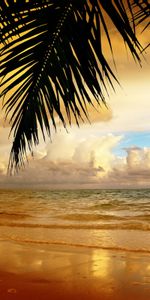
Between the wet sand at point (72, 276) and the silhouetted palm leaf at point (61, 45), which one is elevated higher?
the silhouetted palm leaf at point (61, 45)

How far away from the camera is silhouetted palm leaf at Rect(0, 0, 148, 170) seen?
1.00 m

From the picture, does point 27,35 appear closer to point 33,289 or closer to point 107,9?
point 107,9

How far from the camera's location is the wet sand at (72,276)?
12.1 feet

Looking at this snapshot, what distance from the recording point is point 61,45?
125cm

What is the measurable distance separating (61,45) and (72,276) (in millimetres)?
3649

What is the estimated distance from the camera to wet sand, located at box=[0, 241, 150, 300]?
3674 millimetres

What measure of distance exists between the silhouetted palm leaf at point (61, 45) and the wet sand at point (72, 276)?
2.61 metres

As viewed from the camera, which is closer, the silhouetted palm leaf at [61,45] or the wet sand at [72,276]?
the silhouetted palm leaf at [61,45]

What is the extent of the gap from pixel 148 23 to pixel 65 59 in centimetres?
35

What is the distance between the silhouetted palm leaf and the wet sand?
2.61 meters

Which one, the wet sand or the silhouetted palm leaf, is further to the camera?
the wet sand

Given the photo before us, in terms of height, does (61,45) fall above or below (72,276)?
above

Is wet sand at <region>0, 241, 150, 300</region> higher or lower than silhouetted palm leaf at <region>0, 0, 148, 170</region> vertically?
lower

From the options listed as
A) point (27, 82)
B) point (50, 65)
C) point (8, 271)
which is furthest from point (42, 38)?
point (8, 271)
